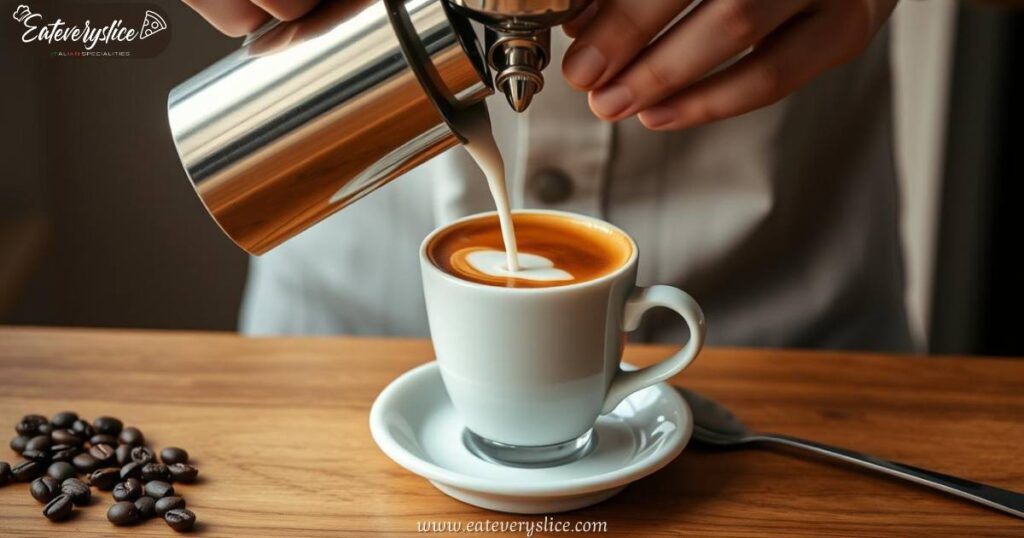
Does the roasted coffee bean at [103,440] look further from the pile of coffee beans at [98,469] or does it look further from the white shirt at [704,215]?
the white shirt at [704,215]

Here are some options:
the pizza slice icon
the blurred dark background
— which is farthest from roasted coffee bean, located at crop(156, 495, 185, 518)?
the blurred dark background

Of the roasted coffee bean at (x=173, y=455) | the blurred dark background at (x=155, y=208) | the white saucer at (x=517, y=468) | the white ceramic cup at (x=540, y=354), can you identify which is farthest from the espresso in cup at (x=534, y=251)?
the blurred dark background at (x=155, y=208)

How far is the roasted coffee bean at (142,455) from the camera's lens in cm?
70

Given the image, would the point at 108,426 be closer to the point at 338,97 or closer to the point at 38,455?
the point at 38,455

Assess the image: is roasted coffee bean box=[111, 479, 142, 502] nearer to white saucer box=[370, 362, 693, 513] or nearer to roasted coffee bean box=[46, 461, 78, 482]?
roasted coffee bean box=[46, 461, 78, 482]

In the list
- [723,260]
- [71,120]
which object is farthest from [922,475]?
[71,120]

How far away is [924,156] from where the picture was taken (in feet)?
5.76

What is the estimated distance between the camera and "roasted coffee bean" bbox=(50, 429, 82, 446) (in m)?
0.72

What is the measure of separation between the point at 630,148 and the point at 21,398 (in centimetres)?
55

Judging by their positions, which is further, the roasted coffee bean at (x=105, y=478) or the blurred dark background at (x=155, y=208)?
the blurred dark background at (x=155, y=208)

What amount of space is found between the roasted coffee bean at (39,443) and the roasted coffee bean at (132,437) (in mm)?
47

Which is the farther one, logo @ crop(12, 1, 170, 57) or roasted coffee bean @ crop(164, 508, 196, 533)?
logo @ crop(12, 1, 170, 57)

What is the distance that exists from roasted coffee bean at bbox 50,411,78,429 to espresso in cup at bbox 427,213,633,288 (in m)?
0.30

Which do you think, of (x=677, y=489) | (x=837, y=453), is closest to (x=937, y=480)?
(x=837, y=453)
